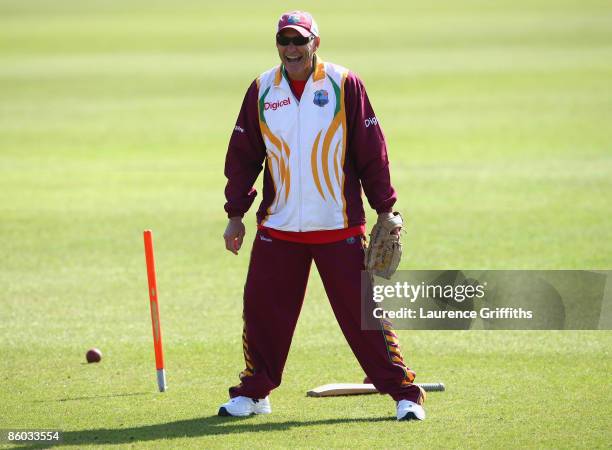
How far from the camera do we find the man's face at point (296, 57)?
7.61 m

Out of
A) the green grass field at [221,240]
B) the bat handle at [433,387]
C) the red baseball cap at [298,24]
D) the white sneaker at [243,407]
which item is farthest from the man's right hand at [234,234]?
the bat handle at [433,387]

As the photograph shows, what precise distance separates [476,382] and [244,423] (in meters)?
1.85

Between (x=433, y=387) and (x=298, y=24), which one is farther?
(x=433, y=387)

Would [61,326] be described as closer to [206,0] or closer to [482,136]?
[482,136]

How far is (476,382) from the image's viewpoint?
28.7 ft

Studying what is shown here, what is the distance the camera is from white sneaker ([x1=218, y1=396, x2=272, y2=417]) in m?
7.86

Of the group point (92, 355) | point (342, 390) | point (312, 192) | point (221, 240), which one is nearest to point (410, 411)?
point (342, 390)

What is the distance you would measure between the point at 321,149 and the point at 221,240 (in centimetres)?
752

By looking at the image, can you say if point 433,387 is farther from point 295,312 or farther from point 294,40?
point 294,40

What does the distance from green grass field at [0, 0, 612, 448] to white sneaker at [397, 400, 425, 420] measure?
0.09 m

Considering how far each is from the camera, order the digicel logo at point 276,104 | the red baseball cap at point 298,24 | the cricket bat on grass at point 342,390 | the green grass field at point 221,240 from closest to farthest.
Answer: the red baseball cap at point 298,24 < the digicel logo at point 276,104 < the green grass field at point 221,240 < the cricket bat on grass at point 342,390

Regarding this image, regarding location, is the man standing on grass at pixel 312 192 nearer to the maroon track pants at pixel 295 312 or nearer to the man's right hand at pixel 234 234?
the maroon track pants at pixel 295 312

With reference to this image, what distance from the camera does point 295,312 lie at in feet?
25.9

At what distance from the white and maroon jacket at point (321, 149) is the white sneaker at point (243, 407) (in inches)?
42.6
